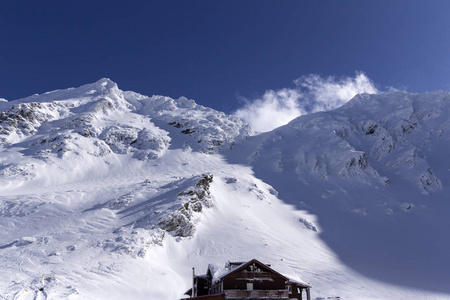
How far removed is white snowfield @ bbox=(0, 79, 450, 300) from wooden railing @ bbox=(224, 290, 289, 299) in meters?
4.83

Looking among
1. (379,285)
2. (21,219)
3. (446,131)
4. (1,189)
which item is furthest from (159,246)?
(446,131)

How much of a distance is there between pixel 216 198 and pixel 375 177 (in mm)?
52199

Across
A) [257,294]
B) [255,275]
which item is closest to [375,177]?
[255,275]

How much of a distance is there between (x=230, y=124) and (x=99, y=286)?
104 metres

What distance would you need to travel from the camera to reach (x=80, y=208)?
6488 centimetres

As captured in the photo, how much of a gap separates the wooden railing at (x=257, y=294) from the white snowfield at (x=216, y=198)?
190 inches

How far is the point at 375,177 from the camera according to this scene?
99.5m

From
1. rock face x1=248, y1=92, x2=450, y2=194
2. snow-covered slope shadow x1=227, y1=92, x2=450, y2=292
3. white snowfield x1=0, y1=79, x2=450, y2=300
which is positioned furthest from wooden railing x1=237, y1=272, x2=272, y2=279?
rock face x1=248, y1=92, x2=450, y2=194

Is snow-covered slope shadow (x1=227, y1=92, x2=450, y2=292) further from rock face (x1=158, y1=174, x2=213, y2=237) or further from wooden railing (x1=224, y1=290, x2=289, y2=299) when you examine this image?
wooden railing (x1=224, y1=290, x2=289, y2=299)

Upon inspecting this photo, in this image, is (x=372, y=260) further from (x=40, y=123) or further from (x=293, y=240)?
(x=40, y=123)

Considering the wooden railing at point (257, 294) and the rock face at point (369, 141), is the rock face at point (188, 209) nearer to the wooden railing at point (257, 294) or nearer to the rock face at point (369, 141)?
the wooden railing at point (257, 294)

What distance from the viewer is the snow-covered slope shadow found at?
65.6 m

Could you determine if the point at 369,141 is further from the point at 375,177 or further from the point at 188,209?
the point at 188,209

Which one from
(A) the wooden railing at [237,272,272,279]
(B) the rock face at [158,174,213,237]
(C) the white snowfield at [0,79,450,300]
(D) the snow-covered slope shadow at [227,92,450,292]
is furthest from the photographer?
(D) the snow-covered slope shadow at [227,92,450,292]
